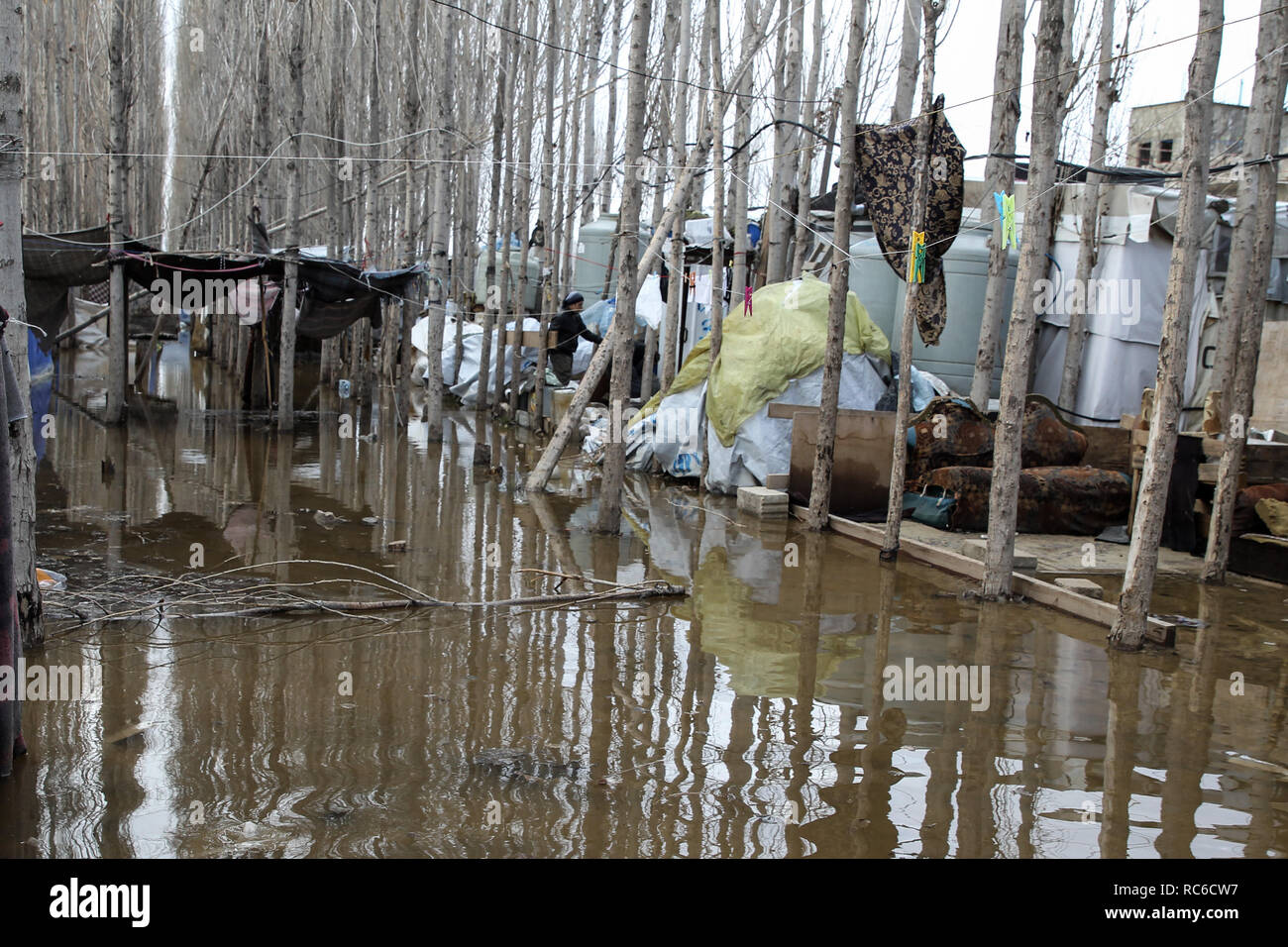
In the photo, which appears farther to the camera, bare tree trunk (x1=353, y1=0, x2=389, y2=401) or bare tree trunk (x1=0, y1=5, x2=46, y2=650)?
bare tree trunk (x1=353, y1=0, x2=389, y2=401)

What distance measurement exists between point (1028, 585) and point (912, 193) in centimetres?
399

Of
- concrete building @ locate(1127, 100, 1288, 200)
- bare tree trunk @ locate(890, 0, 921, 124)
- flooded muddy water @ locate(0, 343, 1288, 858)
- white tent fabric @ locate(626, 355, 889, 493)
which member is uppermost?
concrete building @ locate(1127, 100, 1288, 200)

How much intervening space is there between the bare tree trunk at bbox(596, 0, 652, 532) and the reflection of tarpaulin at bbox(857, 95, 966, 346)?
2.25 m

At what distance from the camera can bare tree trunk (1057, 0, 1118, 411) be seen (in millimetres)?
14633

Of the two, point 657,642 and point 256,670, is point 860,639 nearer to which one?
point 657,642

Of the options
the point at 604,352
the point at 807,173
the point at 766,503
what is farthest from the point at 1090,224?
the point at 604,352

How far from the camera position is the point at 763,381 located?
531 inches

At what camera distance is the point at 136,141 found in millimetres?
34375

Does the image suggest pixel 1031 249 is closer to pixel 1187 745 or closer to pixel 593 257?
pixel 1187 745

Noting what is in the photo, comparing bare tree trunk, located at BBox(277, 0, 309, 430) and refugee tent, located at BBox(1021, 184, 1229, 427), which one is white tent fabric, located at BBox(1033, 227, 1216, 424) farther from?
bare tree trunk, located at BBox(277, 0, 309, 430)

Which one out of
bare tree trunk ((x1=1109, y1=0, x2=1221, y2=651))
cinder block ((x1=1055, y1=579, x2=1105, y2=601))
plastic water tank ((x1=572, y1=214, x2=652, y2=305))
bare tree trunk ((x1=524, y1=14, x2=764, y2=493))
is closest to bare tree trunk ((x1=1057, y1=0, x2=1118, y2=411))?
bare tree trunk ((x1=524, y1=14, x2=764, y2=493))

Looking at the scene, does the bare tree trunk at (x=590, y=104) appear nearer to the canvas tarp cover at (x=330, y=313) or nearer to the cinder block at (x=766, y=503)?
the canvas tarp cover at (x=330, y=313)

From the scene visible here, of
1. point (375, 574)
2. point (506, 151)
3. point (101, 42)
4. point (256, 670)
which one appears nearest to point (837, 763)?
point (256, 670)
